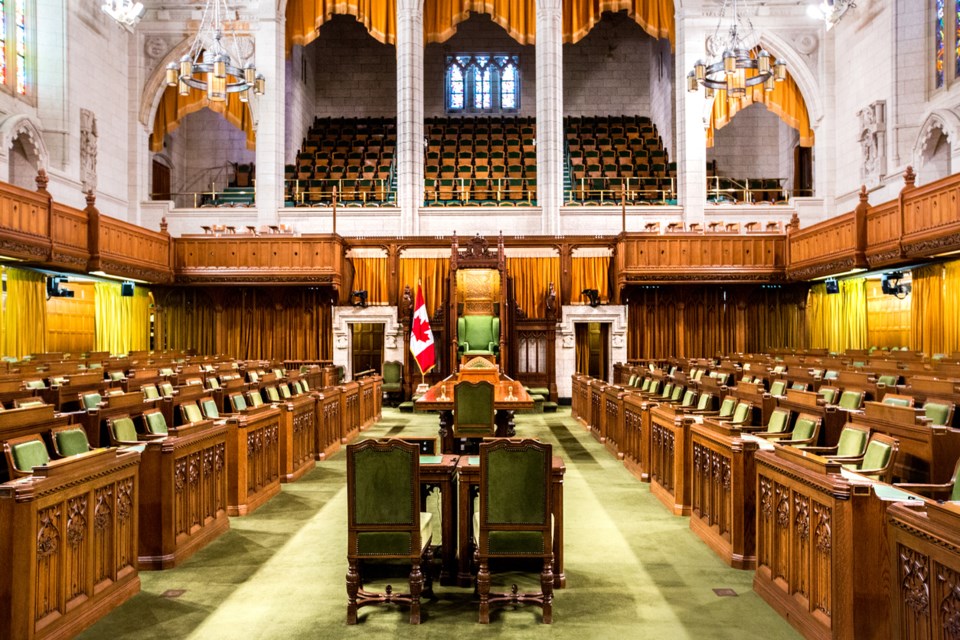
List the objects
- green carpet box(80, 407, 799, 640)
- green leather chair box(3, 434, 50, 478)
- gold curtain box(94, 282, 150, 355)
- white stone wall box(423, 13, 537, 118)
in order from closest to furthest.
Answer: green carpet box(80, 407, 799, 640) → green leather chair box(3, 434, 50, 478) → gold curtain box(94, 282, 150, 355) → white stone wall box(423, 13, 537, 118)

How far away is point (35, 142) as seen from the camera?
14.7 meters

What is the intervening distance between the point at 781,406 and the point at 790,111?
15551mm

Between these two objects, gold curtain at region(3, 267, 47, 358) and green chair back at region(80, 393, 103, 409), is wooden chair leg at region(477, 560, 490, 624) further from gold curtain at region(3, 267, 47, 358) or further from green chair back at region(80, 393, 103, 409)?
gold curtain at region(3, 267, 47, 358)

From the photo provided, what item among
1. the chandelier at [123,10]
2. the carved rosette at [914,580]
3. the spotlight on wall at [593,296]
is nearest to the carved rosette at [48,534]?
the carved rosette at [914,580]

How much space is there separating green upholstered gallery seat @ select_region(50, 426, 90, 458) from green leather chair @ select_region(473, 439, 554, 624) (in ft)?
9.19

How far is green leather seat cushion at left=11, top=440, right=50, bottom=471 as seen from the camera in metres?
3.88

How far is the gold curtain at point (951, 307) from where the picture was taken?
37.0 ft

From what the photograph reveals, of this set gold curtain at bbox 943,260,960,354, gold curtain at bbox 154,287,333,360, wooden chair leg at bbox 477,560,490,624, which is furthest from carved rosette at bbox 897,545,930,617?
gold curtain at bbox 154,287,333,360

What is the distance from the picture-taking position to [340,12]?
61.9 feet

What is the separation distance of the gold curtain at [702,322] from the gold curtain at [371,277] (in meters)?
5.68

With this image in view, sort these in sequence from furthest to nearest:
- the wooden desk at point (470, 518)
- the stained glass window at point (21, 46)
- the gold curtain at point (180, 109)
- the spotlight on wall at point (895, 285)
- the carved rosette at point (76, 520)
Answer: the gold curtain at point (180, 109)
the stained glass window at point (21, 46)
the spotlight on wall at point (895, 285)
the wooden desk at point (470, 518)
the carved rosette at point (76, 520)

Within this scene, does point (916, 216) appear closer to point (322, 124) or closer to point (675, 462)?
point (675, 462)

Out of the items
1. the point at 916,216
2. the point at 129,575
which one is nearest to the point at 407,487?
the point at 129,575

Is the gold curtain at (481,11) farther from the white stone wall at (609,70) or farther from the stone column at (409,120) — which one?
the white stone wall at (609,70)
